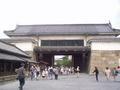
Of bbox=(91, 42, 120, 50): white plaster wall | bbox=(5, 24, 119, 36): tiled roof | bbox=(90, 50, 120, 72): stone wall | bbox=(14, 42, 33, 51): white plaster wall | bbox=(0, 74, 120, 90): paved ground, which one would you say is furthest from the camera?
bbox=(5, 24, 119, 36): tiled roof

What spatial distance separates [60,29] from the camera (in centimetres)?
5606

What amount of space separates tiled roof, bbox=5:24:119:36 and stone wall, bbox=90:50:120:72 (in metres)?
7.41

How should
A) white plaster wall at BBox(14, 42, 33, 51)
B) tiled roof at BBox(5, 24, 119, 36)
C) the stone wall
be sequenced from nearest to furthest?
the stone wall, white plaster wall at BBox(14, 42, 33, 51), tiled roof at BBox(5, 24, 119, 36)

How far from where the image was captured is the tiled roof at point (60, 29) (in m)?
51.7

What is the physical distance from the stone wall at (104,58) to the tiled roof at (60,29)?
7.41 metres

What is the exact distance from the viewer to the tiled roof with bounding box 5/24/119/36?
51719 millimetres

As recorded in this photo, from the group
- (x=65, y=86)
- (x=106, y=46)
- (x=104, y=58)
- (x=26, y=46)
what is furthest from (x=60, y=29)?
(x=65, y=86)

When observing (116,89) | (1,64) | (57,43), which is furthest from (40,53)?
(116,89)

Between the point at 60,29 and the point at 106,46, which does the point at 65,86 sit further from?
the point at 60,29

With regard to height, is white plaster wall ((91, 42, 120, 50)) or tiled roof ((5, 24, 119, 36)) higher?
tiled roof ((5, 24, 119, 36))

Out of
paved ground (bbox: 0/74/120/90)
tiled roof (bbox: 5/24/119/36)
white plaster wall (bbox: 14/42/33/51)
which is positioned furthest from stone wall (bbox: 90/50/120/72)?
paved ground (bbox: 0/74/120/90)

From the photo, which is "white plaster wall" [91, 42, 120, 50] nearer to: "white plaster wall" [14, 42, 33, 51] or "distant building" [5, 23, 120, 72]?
"distant building" [5, 23, 120, 72]

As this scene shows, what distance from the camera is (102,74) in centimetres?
4316

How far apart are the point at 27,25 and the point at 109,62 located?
21.0 metres
